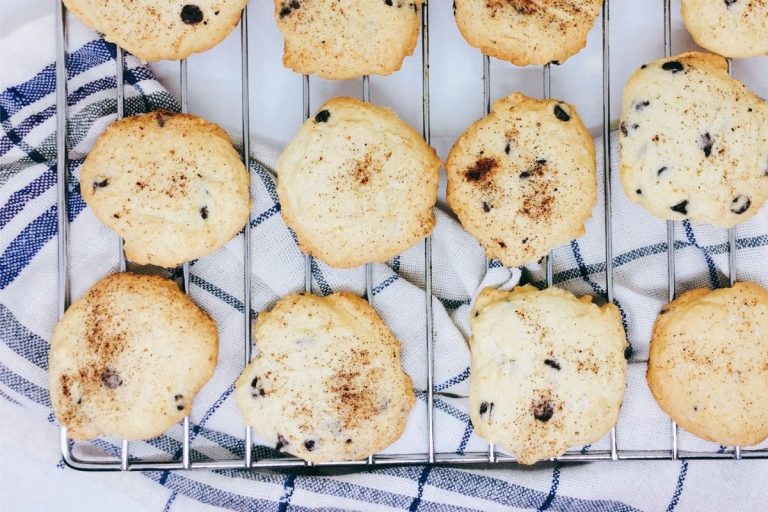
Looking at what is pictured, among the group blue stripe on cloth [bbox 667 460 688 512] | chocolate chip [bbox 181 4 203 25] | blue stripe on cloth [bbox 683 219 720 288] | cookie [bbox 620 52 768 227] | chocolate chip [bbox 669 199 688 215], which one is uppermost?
chocolate chip [bbox 181 4 203 25]

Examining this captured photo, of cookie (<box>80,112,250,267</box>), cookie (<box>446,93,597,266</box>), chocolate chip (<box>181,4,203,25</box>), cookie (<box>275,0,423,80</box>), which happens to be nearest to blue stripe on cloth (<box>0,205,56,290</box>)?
cookie (<box>80,112,250,267</box>)

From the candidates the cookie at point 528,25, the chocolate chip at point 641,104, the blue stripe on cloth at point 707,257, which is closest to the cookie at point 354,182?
the cookie at point 528,25

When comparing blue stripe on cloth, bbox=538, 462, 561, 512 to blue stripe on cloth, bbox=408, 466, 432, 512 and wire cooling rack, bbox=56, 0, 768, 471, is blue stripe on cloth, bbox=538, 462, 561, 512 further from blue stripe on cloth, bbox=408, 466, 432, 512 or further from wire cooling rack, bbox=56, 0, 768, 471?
blue stripe on cloth, bbox=408, 466, 432, 512

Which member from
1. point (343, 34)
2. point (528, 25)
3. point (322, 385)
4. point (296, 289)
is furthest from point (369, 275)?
point (528, 25)

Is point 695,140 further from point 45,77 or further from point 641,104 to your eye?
point 45,77

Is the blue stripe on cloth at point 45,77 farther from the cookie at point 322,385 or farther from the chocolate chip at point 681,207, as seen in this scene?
the chocolate chip at point 681,207

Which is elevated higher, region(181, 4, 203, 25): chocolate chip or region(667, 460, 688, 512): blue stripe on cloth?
region(181, 4, 203, 25): chocolate chip
